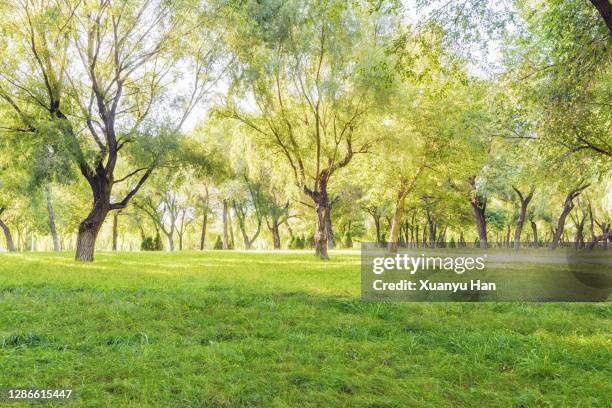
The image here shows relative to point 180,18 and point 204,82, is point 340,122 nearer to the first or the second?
point 204,82

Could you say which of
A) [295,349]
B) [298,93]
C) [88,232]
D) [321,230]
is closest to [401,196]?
[321,230]

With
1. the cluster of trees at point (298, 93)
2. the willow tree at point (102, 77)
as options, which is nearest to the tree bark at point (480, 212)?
the cluster of trees at point (298, 93)

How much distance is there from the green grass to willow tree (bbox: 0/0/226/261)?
959 cm

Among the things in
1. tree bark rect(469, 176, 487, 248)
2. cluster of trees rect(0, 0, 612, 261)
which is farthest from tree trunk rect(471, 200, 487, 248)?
cluster of trees rect(0, 0, 612, 261)

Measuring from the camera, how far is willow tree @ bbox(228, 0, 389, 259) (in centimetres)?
1994

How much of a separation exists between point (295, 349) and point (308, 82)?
58.8 feet

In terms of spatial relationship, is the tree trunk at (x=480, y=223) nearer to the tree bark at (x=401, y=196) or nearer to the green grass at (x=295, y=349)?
the tree bark at (x=401, y=196)

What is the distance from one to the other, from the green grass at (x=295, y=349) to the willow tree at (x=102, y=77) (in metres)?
9.59

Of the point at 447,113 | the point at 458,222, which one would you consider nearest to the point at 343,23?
the point at 447,113

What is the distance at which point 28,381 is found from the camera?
16.1 feet

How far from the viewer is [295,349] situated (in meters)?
6.37

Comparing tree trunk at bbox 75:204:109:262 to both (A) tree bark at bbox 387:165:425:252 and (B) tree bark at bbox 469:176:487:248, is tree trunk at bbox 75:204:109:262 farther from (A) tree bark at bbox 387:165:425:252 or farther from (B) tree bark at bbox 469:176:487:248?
(B) tree bark at bbox 469:176:487:248

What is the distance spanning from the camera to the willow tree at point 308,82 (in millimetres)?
19938

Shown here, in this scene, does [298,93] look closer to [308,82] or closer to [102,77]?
[308,82]
